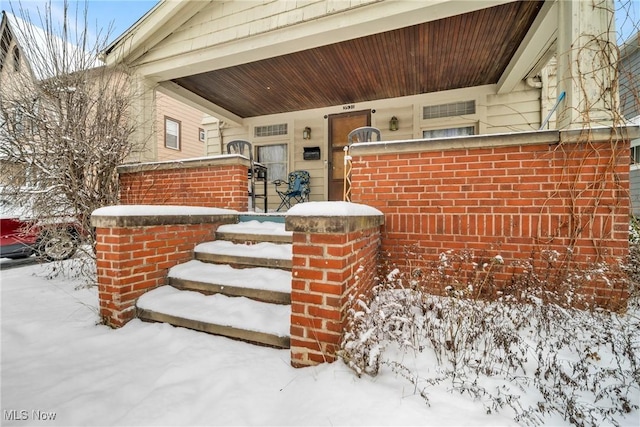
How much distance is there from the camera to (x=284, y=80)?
17.4ft

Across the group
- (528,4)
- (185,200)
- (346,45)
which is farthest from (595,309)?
(185,200)

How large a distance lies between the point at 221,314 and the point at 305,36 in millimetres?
3788

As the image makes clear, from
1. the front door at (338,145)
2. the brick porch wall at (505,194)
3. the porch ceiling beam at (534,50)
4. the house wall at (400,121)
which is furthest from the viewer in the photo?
the front door at (338,145)

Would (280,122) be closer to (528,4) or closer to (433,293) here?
(528,4)

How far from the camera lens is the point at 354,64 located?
185 inches

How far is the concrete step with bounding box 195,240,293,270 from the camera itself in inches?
103

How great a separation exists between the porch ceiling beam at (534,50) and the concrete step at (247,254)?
4112mm

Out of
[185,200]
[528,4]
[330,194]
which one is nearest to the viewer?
[528,4]

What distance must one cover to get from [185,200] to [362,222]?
124 inches

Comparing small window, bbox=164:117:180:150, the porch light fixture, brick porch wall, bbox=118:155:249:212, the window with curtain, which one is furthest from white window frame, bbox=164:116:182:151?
the porch light fixture

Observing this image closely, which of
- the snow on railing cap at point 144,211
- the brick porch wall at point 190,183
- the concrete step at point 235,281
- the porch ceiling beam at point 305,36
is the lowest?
the concrete step at point 235,281

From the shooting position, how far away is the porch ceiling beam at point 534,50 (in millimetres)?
3275

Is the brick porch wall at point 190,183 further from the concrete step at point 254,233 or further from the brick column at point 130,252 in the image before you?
the brick column at point 130,252

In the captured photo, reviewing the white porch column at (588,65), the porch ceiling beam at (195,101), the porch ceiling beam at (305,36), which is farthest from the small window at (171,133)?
the white porch column at (588,65)
